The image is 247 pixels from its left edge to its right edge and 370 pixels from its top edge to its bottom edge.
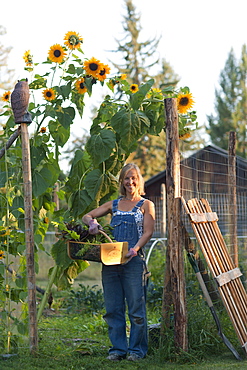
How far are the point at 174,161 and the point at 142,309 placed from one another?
1196mm

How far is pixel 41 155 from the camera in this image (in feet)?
16.0

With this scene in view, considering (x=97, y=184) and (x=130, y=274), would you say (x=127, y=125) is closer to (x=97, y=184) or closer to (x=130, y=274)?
(x=97, y=184)

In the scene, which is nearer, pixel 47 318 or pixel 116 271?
pixel 116 271

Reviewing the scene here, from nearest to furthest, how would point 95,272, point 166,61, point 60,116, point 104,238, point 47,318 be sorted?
point 104,238 → point 60,116 → point 47,318 → point 95,272 → point 166,61

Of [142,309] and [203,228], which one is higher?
[203,228]

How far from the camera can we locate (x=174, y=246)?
4.51m

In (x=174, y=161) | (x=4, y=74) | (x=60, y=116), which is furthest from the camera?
(x=4, y=74)

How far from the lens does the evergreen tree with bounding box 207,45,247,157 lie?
131 feet

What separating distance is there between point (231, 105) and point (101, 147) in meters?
37.7

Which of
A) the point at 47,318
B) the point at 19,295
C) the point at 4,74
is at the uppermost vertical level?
the point at 4,74

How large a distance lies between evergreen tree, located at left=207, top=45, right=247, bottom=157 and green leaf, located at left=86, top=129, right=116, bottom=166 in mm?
33762

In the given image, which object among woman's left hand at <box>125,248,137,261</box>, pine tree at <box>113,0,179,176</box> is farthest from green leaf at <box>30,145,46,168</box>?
pine tree at <box>113,0,179,176</box>

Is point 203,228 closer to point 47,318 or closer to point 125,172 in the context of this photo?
point 125,172

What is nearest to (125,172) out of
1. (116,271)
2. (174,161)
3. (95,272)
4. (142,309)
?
(174,161)
